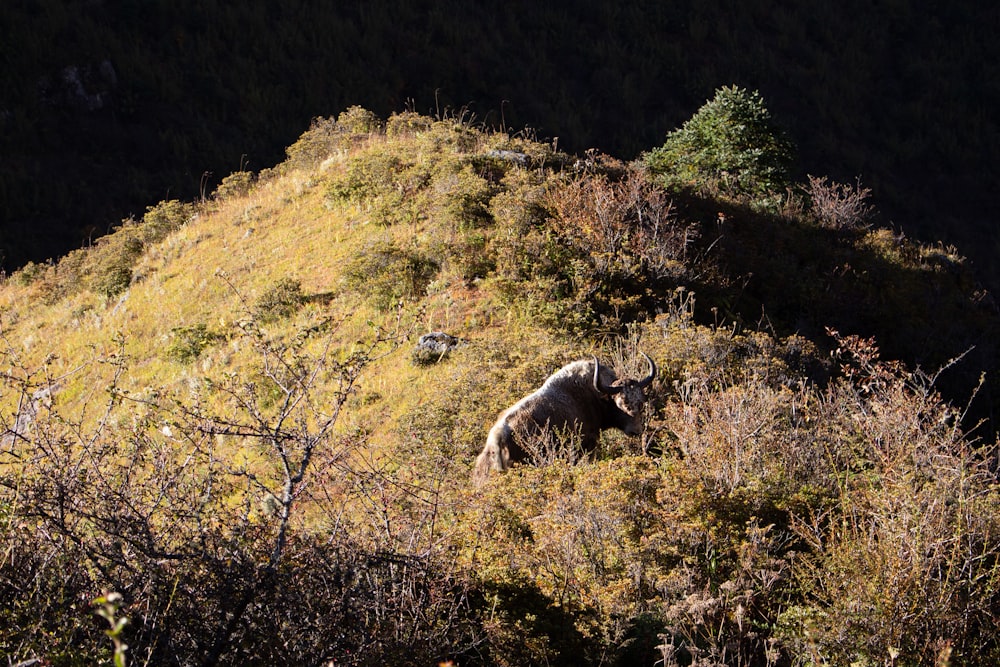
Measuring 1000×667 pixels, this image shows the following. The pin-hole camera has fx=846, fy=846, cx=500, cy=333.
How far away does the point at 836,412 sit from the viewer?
7203 mm

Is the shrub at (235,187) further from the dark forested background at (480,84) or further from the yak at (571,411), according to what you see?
the dark forested background at (480,84)

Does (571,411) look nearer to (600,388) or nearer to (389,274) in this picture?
(600,388)

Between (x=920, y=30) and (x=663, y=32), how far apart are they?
1470cm

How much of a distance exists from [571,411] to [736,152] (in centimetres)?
1111

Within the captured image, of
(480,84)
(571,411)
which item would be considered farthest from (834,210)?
(480,84)

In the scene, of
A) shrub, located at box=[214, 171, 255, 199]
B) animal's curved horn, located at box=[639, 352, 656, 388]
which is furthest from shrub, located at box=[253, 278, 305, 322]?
shrub, located at box=[214, 171, 255, 199]

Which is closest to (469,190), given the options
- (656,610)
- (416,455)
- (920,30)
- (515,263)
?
(515,263)

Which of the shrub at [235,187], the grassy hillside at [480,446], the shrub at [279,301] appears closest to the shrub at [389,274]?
the grassy hillside at [480,446]

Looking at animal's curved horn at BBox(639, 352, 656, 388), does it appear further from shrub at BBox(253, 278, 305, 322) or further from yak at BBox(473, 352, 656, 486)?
shrub at BBox(253, 278, 305, 322)

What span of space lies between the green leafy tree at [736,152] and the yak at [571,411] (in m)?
9.51

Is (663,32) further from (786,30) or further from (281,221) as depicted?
(281,221)

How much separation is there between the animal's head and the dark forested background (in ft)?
73.3

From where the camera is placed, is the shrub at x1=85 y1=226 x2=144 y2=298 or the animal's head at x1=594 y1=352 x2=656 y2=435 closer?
the animal's head at x1=594 y1=352 x2=656 y2=435

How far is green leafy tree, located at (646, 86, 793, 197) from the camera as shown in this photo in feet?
54.6
